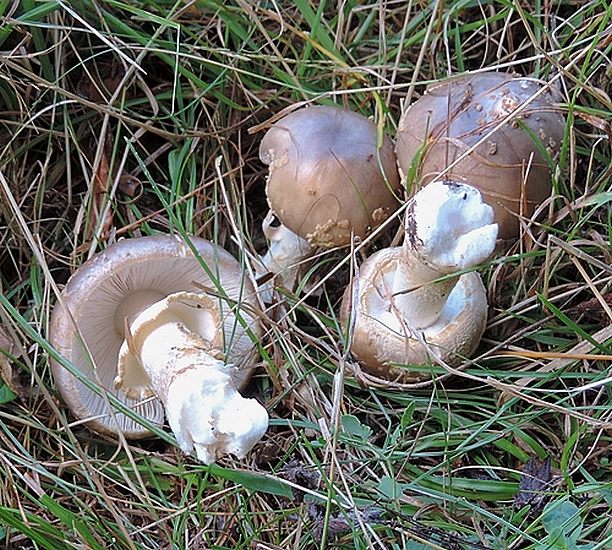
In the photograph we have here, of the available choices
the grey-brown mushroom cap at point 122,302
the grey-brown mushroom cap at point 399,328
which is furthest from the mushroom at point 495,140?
the grey-brown mushroom cap at point 122,302

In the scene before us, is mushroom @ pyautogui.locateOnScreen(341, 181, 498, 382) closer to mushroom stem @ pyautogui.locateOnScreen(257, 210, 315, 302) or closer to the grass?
the grass

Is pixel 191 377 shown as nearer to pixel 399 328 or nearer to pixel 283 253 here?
pixel 399 328

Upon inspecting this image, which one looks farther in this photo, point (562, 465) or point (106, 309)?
point (106, 309)

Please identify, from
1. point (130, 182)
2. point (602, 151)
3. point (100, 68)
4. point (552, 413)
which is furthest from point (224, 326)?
point (602, 151)

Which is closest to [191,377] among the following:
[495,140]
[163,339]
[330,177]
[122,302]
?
[163,339]

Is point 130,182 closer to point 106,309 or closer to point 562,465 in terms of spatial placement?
point 106,309

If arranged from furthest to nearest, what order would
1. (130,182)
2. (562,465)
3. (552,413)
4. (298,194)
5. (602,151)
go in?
(130,182)
(602,151)
(298,194)
(552,413)
(562,465)
